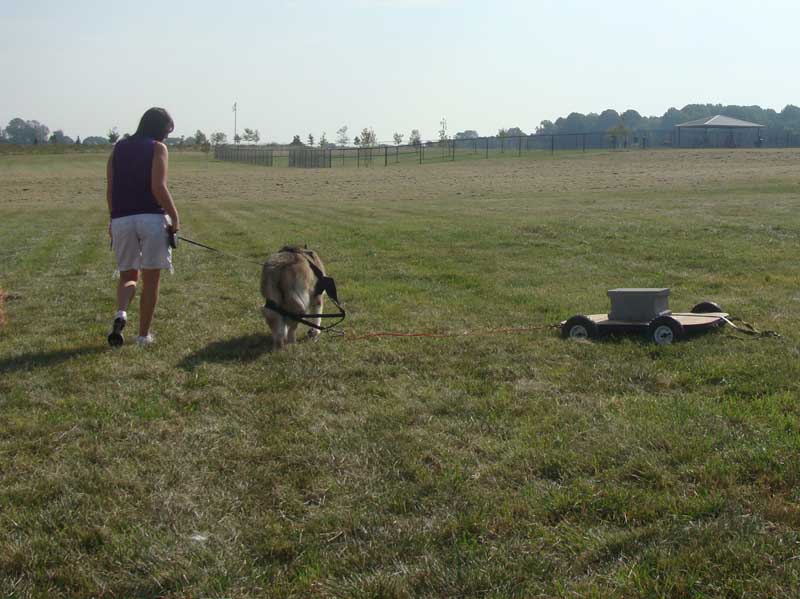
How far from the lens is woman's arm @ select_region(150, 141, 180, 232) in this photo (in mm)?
7043

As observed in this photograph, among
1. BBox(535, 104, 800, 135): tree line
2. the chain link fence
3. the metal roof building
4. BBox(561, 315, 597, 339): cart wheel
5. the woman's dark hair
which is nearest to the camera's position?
BBox(561, 315, 597, 339): cart wheel

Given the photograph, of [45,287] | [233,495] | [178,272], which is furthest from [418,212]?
[233,495]

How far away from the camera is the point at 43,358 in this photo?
6844 millimetres

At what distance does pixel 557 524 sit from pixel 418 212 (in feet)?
62.6

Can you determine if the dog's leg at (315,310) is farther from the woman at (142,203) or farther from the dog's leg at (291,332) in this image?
the woman at (142,203)

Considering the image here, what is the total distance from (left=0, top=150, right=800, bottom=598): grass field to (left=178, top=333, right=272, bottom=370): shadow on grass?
4 centimetres

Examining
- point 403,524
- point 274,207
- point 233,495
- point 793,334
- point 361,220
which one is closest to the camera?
point 403,524

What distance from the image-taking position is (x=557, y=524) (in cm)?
356

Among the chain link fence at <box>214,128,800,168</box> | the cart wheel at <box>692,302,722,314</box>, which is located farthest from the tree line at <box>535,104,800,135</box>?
the cart wheel at <box>692,302,722,314</box>

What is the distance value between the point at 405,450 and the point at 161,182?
3.72 meters

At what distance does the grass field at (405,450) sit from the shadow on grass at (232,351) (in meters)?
0.04

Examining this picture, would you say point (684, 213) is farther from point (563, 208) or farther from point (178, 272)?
point (178, 272)

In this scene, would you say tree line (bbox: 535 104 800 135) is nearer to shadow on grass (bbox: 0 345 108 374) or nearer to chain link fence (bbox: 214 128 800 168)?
chain link fence (bbox: 214 128 800 168)

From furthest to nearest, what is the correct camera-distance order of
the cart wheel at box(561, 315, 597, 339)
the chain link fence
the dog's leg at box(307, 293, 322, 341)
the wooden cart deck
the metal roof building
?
the metal roof building
the chain link fence
the dog's leg at box(307, 293, 322, 341)
the cart wheel at box(561, 315, 597, 339)
the wooden cart deck
